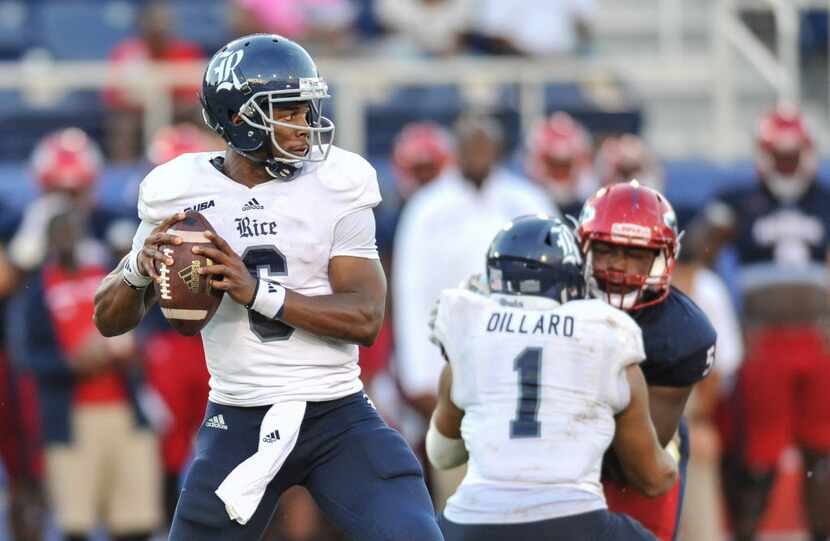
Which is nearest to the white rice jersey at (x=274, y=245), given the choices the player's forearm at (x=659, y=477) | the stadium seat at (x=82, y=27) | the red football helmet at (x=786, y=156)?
the player's forearm at (x=659, y=477)

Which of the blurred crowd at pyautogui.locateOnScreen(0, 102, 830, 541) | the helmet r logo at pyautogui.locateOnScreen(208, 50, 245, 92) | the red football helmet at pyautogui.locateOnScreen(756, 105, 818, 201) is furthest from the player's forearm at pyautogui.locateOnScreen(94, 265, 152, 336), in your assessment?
the red football helmet at pyautogui.locateOnScreen(756, 105, 818, 201)

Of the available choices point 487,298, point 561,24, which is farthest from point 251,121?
point 561,24

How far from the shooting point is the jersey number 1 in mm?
4605

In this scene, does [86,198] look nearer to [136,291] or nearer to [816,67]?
[136,291]

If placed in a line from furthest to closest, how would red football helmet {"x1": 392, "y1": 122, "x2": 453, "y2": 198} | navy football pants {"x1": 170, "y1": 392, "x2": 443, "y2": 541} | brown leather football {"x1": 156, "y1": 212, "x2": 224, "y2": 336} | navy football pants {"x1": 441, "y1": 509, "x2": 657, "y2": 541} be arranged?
red football helmet {"x1": 392, "y1": 122, "x2": 453, "y2": 198} < navy football pants {"x1": 441, "y1": 509, "x2": 657, "y2": 541} < navy football pants {"x1": 170, "y1": 392, "x2": 443, "y2": 541} < brown leather football {"x1": 156, "y1": 212, "x2": 224, "y2": 336}

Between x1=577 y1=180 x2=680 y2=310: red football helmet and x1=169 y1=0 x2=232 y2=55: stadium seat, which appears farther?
x1=169 y1=0 x2=232 y2=55: stadium seat

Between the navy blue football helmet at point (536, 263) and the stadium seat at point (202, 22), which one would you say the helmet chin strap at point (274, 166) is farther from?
the stadium seat at point (202, 22)

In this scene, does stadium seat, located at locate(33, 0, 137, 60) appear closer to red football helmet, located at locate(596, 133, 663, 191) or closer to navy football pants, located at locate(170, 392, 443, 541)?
red football helmet, located at locate(596, 133, 663, 191)

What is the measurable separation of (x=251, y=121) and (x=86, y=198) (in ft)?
14.0

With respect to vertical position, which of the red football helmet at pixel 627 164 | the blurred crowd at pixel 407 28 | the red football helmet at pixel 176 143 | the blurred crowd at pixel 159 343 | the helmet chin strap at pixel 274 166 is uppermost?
the blurred crowd at pixel 407 28

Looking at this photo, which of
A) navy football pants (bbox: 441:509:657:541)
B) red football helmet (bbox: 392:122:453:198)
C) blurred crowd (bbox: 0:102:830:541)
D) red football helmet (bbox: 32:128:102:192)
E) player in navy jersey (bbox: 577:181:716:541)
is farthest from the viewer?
red football helmet (bbox: 392:122:453:198)

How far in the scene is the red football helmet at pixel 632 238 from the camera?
16.0 feet

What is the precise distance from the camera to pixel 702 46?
11969 mm

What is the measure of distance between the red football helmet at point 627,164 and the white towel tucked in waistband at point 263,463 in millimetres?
4306
